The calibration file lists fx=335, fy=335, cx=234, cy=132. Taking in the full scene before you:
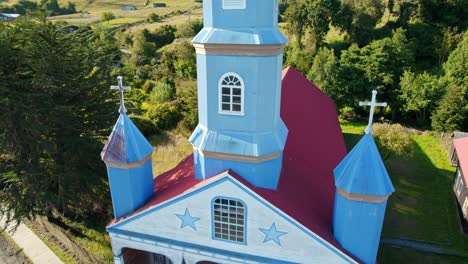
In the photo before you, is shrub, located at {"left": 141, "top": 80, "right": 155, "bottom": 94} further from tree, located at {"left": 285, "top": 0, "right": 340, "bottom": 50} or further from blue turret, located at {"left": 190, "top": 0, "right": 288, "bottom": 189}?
blue turret, located at {"left": 190, "top": 0, "right": 288, "bottom": 189}

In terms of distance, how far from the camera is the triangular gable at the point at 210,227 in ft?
33.0

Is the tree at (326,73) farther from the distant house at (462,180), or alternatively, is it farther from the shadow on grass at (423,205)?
the distant house at (462,180)

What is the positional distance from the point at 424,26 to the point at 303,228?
36.4 m

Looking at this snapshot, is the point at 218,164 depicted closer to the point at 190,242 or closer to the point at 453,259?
the point at 190,242

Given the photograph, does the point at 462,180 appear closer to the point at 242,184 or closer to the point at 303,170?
the point at 303,170

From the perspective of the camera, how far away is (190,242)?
37.5ft

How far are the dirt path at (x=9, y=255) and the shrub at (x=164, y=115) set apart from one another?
16.1 m


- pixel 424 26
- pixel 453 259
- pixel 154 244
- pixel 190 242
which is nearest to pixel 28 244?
pixel 154 244

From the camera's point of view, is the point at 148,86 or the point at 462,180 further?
the point at 148,86

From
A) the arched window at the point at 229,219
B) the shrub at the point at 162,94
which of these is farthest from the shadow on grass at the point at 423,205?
the shrub at the point at 162,94

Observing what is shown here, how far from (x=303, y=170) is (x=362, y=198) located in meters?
3.70

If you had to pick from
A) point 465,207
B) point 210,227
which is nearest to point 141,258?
point 210,227

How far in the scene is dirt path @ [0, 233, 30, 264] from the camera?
53.3ft

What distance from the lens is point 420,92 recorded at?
30.3 meters
